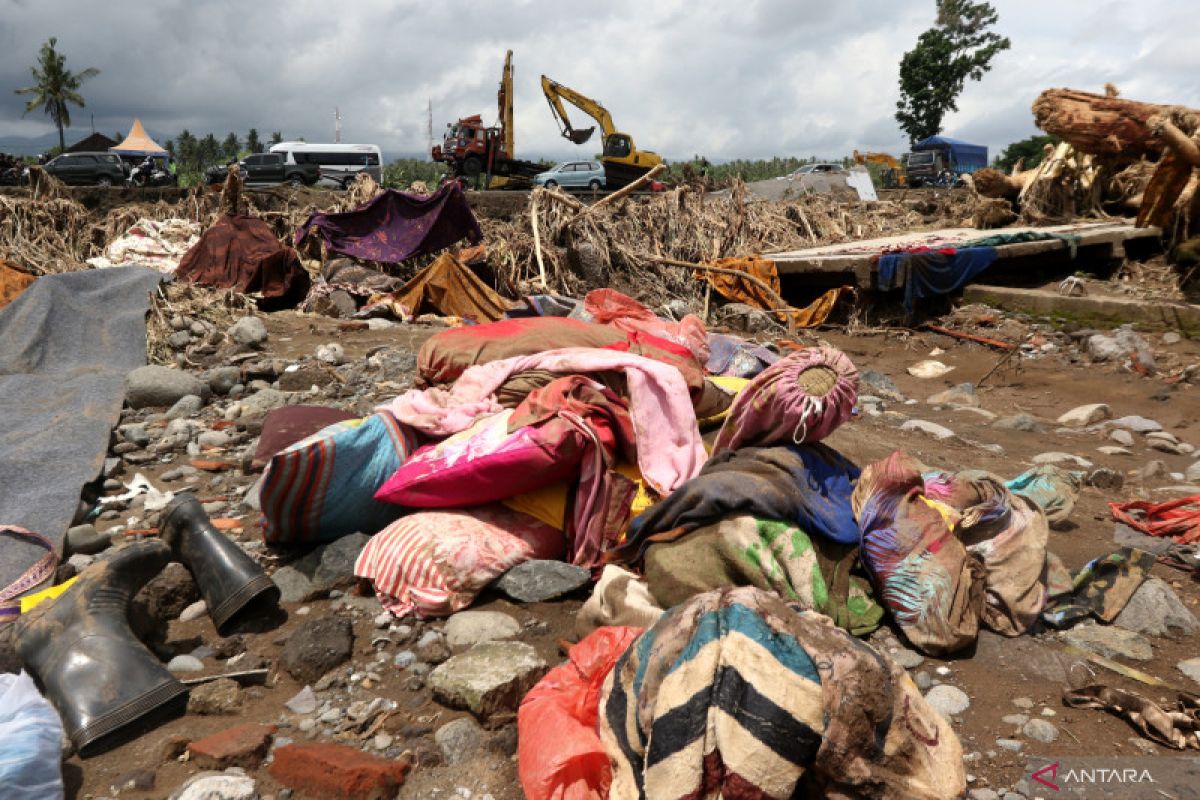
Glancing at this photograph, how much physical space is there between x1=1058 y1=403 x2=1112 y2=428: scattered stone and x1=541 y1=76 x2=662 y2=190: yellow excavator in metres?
14.7

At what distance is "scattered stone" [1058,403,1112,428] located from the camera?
15.6 feet

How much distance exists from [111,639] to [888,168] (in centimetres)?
3122

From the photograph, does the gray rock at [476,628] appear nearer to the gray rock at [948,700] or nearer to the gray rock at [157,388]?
the gray rock at [948,700]

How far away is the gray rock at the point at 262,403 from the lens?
14.3ft

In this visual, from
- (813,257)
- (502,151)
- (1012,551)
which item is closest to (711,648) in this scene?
(1012,551)

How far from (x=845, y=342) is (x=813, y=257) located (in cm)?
150

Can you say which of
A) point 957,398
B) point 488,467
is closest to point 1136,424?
point 957,398

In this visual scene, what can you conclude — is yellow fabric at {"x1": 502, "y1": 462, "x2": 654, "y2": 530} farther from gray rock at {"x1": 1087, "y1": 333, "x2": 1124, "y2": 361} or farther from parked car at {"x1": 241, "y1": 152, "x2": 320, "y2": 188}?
parked car at {"x1": 241, "y1": 152, "x2": 320, "y2": 188}

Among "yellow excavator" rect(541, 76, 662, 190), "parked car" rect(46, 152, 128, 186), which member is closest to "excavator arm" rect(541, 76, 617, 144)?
"yellow excavator" rect(541, 76, 662, 190)

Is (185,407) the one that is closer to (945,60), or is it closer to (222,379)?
(222,379)

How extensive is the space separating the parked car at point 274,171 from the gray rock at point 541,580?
19.0 metres

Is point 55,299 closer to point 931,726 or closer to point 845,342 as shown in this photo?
point 931,726

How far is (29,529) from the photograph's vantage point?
9.48 ft

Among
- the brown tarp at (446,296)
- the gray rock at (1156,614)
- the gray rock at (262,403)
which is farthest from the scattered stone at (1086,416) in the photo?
the gray rock at (262,403)
